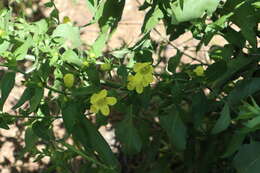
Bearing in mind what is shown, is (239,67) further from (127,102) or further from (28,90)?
(28,90)

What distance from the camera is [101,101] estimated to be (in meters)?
1.67

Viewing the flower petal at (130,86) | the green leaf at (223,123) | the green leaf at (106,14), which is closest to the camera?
the green leaf at (223,123)

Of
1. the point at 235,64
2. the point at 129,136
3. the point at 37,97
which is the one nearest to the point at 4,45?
the point at 37,97

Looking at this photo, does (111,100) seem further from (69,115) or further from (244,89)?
(244,89)

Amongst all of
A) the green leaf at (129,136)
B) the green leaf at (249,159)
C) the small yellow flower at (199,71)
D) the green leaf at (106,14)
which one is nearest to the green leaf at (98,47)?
the green leaf at (106,14)

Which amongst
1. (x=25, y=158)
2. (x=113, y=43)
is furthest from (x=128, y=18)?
(x=25, y=158)

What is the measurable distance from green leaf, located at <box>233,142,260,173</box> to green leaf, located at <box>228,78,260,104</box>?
0.86 ft

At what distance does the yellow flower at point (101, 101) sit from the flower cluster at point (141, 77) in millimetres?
79

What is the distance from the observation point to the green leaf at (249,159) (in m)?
1.48

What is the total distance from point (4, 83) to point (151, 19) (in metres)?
0.54

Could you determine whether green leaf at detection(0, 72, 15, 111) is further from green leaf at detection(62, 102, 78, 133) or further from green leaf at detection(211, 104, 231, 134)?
green leaf at detection(211, 104, 231, 134)

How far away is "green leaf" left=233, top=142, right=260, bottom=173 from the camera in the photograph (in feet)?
4.86

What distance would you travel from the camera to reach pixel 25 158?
3.09 metres

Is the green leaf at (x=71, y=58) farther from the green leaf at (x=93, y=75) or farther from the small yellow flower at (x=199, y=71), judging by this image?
the small yellow flower at (x=199, y=71)
